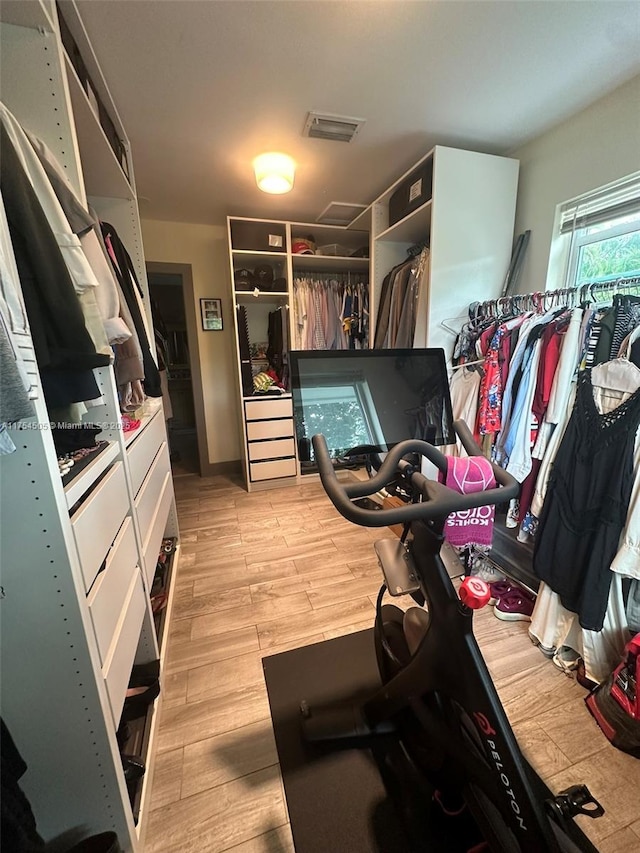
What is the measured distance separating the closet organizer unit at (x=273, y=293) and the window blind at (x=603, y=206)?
1665mm

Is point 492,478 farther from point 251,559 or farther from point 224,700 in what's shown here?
point 251,559

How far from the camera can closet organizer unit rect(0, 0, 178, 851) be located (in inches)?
25.5

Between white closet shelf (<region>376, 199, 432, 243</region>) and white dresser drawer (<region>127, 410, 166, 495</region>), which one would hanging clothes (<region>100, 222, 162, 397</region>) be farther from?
white closet shelf (<region>376, 199, 432, 243</region>)

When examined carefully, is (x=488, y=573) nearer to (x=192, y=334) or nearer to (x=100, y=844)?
(x=100, y=844)

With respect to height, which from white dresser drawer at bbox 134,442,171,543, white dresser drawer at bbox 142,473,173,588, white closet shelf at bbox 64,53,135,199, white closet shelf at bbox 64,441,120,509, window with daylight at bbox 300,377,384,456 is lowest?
white dresser drawer at bbox 142,473,173,588

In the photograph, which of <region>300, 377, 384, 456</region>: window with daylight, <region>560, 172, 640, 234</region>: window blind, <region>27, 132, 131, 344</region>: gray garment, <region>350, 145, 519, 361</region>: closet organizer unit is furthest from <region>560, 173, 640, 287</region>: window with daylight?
<region>27, 132, 131, 344</region>: gray garment

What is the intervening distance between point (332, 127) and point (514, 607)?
2693 mm

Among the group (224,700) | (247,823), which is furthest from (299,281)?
(247,823)

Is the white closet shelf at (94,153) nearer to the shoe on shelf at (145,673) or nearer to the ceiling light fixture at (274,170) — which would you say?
the ceiling light fixture at (274,170)

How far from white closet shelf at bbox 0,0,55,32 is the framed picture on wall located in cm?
249

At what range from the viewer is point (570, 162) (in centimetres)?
175

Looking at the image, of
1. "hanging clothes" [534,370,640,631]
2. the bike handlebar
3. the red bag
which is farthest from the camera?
"hanging clothes" [534,370,640,631]

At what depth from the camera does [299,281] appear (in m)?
3.13

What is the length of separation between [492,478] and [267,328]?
317cm
